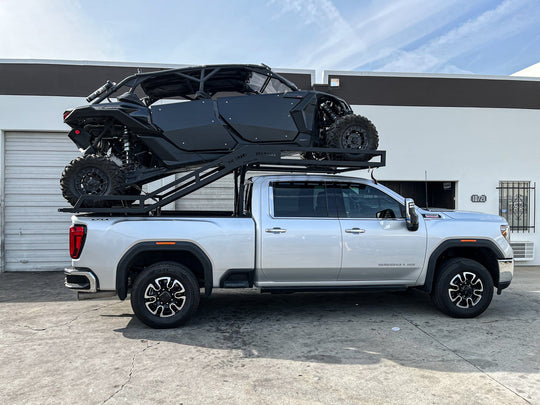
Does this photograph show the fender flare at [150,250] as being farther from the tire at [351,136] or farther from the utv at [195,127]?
the tire at [351,136]

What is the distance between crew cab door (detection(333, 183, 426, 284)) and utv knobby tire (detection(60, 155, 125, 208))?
288cm

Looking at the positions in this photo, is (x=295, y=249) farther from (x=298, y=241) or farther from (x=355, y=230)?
(x=355, y=230)

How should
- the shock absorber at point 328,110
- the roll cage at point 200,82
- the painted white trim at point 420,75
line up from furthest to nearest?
the painted white trim at point 420,75
the shock absorber at point 328,110
the roll cage at point 200,82

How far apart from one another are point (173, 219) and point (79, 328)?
1839mm

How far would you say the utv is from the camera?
5.23 m

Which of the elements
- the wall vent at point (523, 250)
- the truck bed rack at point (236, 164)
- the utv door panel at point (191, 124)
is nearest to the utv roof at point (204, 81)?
the utv door panel at point (191, 124)

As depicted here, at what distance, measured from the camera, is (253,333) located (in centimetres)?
477

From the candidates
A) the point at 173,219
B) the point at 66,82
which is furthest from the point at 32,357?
the point at 66,82

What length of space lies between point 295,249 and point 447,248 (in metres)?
2.07

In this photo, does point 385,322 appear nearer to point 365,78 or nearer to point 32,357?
→ point 32,357

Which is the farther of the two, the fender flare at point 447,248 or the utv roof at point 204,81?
the utv roof at point 204,81

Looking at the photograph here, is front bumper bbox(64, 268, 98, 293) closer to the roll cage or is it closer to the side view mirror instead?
the roll cage

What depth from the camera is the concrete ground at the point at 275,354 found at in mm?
3324

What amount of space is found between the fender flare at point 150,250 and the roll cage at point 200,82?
202cm
